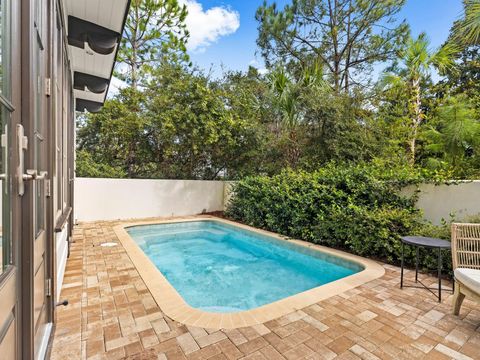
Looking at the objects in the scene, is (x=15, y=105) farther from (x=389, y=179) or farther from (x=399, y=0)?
(x=399, y=0)

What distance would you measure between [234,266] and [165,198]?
16.2 feet

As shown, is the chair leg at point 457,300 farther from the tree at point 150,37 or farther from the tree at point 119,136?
the tree at point 150,37

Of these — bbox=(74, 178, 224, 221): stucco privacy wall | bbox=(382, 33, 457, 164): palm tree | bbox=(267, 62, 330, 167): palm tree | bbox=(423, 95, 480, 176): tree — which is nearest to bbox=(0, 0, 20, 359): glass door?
bbox=(423, 95, 480, 176): tree

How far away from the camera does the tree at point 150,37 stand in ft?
41.2

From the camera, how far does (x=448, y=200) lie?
4547 mm

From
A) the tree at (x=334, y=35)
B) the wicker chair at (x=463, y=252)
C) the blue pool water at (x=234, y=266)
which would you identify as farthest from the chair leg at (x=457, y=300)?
the tree at (x=334, y=35)

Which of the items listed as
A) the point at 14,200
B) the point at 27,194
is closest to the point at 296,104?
the point at 27,194

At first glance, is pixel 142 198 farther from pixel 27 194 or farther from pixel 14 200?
pixel 14 200

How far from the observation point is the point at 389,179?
207 inches

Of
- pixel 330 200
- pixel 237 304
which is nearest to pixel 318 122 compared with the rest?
pixel 330 200

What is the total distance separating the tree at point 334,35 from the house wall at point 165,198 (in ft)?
24.0

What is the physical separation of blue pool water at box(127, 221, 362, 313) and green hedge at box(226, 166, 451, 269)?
1.74 ft

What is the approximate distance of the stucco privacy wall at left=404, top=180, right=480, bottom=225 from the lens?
425 centimetres

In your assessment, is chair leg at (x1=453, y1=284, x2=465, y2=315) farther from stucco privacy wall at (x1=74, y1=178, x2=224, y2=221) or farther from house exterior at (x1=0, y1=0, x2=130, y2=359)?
stucco privacy wall at (x1=74, y1=178, x2=224, y2=221)
